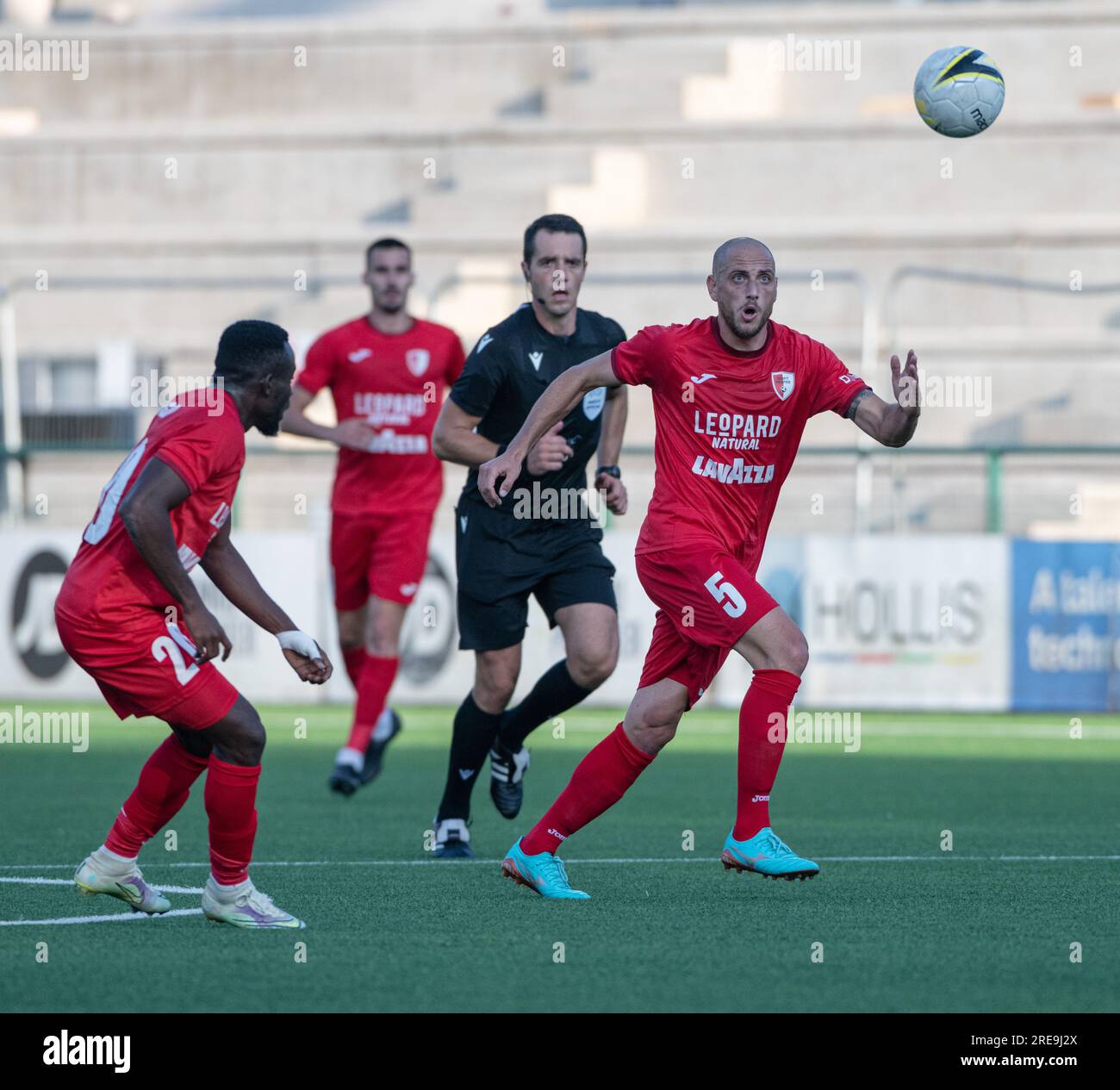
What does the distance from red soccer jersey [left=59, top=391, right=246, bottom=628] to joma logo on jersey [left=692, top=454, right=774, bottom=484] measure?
5.37 feet

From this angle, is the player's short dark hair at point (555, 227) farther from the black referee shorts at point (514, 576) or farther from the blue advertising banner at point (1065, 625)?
the blue advertising banner at point (1065, 625)

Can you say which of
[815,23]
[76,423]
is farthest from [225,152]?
[815,23]

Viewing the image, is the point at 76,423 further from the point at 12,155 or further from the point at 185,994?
the point at 185,994

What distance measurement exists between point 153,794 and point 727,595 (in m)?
2.02

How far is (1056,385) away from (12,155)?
13.2 metres

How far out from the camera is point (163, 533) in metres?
6.16

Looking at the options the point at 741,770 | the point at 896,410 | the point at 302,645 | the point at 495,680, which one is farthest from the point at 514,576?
the point at 302,645

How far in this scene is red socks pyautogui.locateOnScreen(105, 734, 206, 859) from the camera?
669 cm

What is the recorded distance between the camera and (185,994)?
17.0 feet

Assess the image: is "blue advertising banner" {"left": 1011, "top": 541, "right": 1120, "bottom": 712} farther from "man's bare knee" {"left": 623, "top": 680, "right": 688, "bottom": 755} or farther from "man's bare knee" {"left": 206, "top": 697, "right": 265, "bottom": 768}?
"man's bare knee" {"left": 206, "top": 697, "right": 265, "bottom": 768}

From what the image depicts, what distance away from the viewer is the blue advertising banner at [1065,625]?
1623 centimetres

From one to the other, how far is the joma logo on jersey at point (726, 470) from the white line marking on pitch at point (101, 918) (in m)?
2.28

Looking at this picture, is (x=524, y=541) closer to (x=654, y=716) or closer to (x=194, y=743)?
(x=654, y=716)

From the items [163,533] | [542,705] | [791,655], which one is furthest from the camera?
[542,705]
